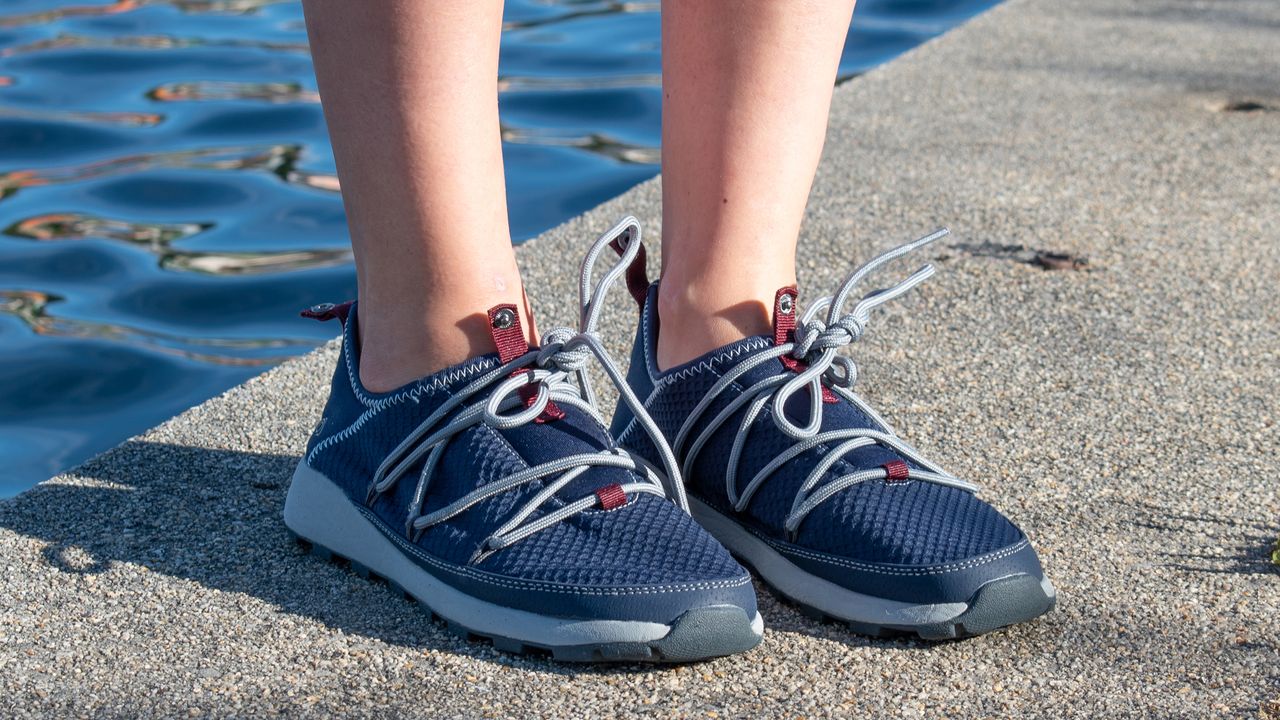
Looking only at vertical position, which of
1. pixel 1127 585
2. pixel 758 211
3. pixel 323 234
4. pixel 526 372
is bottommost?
pixel 323 234

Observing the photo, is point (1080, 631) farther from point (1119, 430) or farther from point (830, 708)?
point (1119, 430)

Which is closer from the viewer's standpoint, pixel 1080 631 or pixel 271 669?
pixel 271 669

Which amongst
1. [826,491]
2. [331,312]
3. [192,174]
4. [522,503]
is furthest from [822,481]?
[192,174]

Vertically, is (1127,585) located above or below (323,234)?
above

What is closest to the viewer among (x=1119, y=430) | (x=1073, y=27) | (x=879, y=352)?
(x=1119, y=430)

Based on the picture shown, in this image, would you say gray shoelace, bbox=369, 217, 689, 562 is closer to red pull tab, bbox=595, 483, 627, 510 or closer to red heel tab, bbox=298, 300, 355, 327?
red pull tab, bbox=595, 483, 627, 510

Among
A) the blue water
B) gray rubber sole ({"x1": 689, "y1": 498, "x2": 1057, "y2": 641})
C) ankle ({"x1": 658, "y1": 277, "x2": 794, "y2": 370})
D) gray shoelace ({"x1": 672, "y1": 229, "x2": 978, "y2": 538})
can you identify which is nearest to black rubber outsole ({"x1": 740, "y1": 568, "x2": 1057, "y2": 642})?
gray rubber sole ({"x1": 689, "y1": 498, "x2": 1057, "y2": 641})

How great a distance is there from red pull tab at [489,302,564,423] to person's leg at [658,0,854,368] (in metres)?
0.21

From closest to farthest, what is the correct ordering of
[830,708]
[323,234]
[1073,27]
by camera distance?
[830,708] < [323,234] < [1073,27]

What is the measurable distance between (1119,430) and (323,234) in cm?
225

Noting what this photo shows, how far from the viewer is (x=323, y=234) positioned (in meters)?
3.60

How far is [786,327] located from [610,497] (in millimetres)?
327

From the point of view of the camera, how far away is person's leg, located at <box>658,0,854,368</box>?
163cm

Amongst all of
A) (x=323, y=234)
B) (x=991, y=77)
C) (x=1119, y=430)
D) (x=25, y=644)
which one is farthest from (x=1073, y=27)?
(x=25, y=644)
